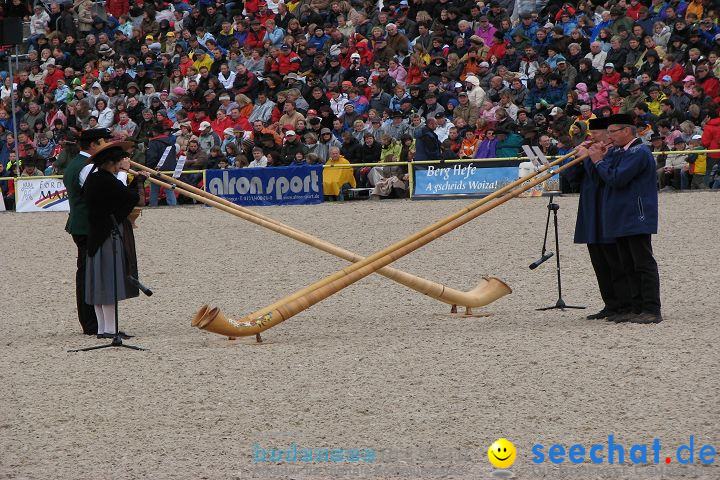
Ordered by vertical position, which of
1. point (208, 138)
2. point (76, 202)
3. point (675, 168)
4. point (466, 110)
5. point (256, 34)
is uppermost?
point (256, 34)

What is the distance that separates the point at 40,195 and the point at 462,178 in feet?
23.3

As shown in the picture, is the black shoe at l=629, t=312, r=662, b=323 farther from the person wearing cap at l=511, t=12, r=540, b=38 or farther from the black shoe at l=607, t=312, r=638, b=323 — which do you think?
the person wearing cap at l=511, t=12, r=540, b=38

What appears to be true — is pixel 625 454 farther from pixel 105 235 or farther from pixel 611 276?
pixel 105 235

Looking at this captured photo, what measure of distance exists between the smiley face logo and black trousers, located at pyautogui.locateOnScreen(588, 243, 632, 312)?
3493mm

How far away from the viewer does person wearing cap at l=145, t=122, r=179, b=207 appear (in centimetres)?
2052

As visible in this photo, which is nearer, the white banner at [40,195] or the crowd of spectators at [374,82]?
the crowd of spectators at [374,82]

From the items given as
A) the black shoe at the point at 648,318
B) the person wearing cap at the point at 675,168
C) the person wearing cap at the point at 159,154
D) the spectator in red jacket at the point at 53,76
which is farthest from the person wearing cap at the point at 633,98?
the spectator in red jacket at the point at 53,76

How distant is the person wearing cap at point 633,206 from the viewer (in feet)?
29.0

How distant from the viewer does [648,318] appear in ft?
29.1

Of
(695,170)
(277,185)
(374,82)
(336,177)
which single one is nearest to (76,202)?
(277,185)

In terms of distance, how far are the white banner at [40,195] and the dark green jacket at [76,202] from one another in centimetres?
1121

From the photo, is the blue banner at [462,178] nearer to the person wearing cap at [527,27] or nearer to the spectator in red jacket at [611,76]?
the spectator in red jacket at [611,76]

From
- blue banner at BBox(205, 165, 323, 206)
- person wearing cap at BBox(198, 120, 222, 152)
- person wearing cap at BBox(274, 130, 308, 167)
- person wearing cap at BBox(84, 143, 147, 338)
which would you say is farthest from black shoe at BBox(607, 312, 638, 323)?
person wearing cap at BBox(198, 120, 222, 152)

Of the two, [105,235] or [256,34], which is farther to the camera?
[256,34]
